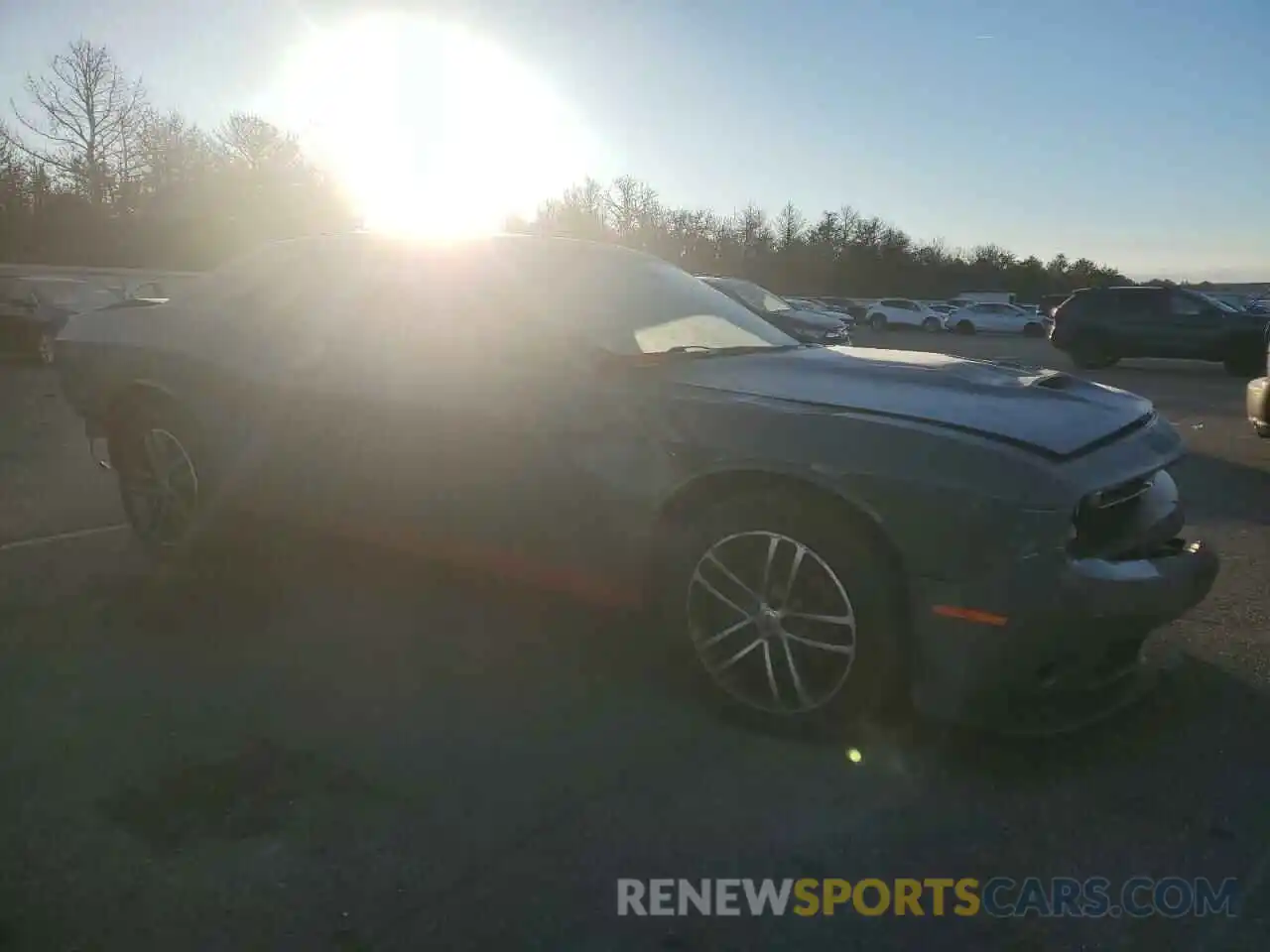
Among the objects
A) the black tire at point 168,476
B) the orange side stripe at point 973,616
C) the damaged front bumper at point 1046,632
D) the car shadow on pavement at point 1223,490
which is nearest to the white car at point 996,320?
the car shadow on pavement at point 1223,490

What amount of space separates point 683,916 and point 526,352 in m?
2.02

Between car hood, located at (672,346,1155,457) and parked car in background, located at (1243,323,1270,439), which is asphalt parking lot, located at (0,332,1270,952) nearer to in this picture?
car hood, located at (672,346,1155,457)

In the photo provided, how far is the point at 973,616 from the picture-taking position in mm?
2676

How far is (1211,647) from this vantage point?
3.82 metres

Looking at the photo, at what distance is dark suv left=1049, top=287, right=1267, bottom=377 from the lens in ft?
59.1

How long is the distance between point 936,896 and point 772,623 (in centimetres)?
92

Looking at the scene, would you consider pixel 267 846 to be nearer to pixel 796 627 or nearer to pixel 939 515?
pixel 796 627

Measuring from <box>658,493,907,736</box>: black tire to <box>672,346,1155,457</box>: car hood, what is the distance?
38 centimetres

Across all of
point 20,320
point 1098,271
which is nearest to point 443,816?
point 20,320

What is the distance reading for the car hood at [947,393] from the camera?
2.99 metres

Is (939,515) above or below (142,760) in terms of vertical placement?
above

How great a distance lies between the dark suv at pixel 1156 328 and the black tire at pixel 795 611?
58.0ft

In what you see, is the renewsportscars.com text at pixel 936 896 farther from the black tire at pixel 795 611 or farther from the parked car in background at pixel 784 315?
the parked car in background at pixel 784 315

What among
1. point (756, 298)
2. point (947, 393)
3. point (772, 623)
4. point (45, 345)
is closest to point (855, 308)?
point (756, 298)
